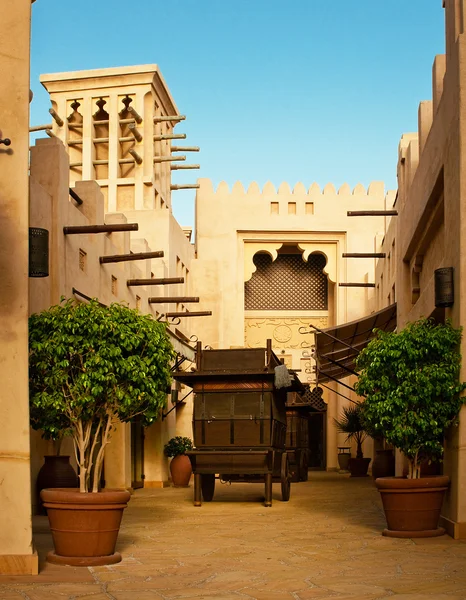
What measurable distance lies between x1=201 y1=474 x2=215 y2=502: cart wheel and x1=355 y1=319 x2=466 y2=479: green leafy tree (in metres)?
6.00

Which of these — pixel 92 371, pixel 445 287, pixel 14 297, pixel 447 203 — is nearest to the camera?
pixel 14 297

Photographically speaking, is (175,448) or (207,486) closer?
(207,486)

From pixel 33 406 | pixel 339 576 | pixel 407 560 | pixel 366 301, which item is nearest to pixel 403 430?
pixel 407 560

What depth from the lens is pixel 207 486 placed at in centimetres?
1697

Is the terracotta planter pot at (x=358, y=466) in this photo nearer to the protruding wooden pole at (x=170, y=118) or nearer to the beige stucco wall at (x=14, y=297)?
the protruding wooden pole at (x=170, y=118)

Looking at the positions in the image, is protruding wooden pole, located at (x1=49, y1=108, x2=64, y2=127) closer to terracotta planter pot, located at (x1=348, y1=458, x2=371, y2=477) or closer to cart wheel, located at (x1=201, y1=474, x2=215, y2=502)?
terracotta planter pot, located at (x1=348, y1=458, x2=371, y2=477)

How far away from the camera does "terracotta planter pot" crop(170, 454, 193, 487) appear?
22998 mm

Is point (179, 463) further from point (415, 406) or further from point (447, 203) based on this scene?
point (447, 203)

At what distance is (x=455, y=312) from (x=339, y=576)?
12.1 feet

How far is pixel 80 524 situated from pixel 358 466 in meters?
20.7

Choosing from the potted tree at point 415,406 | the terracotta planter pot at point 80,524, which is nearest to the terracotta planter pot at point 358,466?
the potted tree at point 415,406

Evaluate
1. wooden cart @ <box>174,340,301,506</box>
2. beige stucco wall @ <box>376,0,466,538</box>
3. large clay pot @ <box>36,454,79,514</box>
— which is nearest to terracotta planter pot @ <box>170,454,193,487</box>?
wooden cart @ <box>174,340,301,506</box>

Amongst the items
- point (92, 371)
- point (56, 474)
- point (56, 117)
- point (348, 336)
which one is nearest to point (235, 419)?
point (56, 474)

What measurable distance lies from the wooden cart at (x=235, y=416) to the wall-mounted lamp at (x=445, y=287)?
17.1 feet
